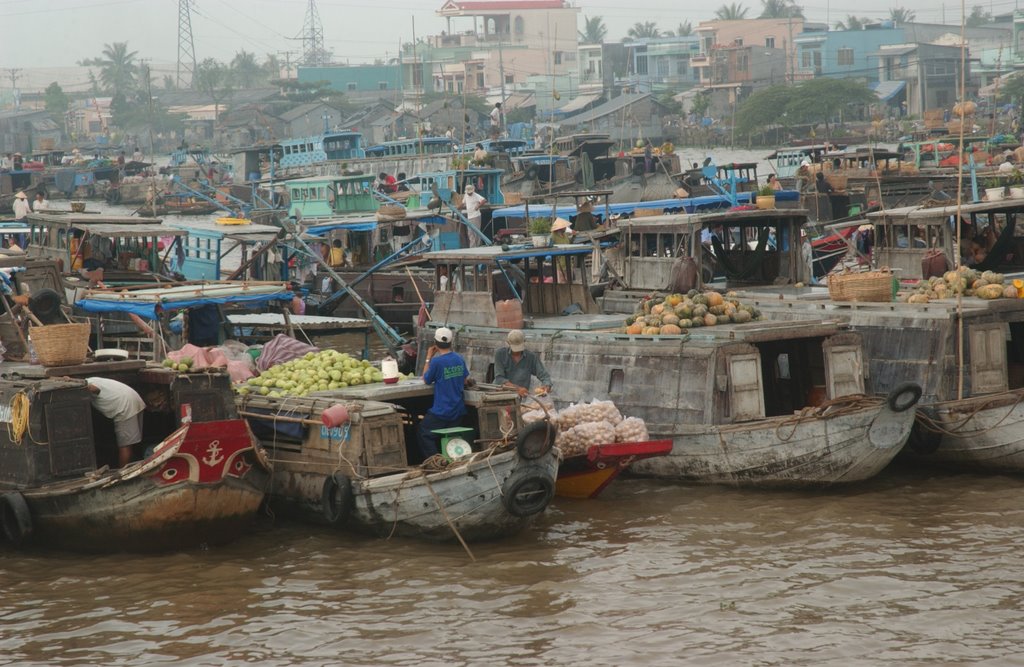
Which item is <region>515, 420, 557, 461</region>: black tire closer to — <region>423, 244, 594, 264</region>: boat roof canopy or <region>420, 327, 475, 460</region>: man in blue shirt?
<region>420, 327, 475, 460</region>: man in blue shirt

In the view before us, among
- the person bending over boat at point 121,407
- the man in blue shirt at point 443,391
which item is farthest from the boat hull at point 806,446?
the person bending over boat at point 121,407

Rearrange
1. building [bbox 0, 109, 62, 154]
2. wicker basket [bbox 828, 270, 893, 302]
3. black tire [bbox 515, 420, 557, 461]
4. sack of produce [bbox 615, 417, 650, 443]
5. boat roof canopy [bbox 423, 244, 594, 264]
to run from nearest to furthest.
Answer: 1. black tire [bbox 515, 420, 557, 461]
2. sack of produce [bbox 615, 417, 650, 443]
3. wicker basket [bbox 828, 270, 893, 302]
4. boat roof canopy [bbox 423, 244, 594, 264]
5. building [bbox 0, 109, 62, 154]

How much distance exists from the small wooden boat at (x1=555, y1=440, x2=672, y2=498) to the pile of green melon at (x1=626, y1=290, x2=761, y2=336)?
1627 millimetres

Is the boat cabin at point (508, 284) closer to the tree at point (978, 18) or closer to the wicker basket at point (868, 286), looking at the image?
the wicker basket at point (868, 286)

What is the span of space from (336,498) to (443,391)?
53.7 inches

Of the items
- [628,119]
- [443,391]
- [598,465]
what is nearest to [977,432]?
[598,465]

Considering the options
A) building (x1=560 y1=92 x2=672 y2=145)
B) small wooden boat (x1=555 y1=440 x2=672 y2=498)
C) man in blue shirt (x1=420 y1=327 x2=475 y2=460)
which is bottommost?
small wooden boat (x1=555 y1=440 x2=672 y2=498)

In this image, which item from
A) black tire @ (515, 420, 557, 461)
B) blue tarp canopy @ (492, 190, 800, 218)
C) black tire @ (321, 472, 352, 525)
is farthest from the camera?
blue tarp canopy @ (492, 190, 800, 218)

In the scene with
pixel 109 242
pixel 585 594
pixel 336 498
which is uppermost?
pixel 109 242

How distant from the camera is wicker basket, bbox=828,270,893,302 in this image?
14328 mm

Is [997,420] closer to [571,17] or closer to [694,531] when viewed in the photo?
[694,531]

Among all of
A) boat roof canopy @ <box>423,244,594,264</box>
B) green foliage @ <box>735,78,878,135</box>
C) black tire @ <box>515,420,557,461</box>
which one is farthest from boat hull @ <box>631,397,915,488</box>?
green foliage @ <box>735,78,878,135</box>

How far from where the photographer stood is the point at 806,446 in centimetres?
1244

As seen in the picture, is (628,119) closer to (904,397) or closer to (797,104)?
(797,104)
